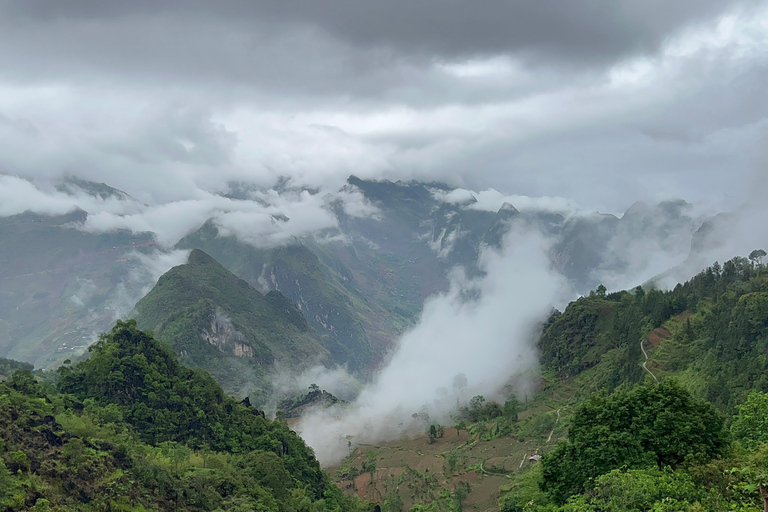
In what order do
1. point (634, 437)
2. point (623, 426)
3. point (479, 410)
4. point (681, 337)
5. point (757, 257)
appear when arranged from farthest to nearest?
point (479, 410), point (757, 257), point (681, 337), point (623, 426), point (634, 437)

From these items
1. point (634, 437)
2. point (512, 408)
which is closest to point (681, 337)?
point (512, 408)

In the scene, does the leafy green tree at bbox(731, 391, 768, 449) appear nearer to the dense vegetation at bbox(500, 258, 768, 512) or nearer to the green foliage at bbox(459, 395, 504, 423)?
the dense vegetation at bbox(500, 258, 768, 512)

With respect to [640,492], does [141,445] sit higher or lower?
higher

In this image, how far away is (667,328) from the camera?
139m

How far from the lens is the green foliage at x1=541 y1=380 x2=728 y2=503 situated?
43625mm

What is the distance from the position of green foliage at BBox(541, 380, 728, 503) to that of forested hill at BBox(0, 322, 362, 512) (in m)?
32.2

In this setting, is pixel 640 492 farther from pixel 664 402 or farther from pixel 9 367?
pixel 9 367

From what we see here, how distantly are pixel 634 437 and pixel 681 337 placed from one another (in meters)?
93.8

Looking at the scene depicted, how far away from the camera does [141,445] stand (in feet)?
232

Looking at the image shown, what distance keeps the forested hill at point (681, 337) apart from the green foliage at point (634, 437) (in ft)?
150

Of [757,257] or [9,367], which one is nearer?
[757,257]

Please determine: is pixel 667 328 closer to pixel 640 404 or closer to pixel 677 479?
pixel 640 404

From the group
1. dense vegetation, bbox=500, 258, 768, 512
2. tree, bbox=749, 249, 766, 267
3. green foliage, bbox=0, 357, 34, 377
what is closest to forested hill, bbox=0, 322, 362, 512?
dense vegetation, bbox=500, 258, 768, 512

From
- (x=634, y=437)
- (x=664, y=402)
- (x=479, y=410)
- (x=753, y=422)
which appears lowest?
(x=634, y=437)
